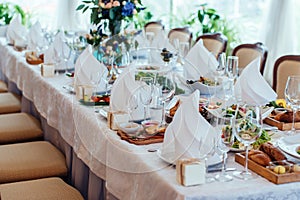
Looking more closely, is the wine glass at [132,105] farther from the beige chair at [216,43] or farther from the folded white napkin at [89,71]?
the beige chair at [216,43]

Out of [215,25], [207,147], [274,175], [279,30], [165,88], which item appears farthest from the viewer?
[215,25]

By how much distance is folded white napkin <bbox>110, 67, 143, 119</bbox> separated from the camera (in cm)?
233

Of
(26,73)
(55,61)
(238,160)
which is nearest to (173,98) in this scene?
(238,160)

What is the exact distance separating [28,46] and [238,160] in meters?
2.86

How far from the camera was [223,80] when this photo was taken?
2.71 meters

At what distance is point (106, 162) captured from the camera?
6.91 feet

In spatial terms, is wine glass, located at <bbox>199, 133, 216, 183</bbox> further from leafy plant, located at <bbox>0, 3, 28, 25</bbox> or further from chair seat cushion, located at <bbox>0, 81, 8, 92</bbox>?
leafy plant, located at <bbox>0, 3, 28, 25</bbox>

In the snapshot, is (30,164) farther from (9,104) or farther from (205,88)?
(9,104)

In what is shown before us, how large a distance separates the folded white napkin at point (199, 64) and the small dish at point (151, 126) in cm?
91

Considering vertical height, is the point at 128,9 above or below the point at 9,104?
above

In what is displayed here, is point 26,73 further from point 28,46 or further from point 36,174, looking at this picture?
point 36,174

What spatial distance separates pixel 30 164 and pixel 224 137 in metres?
1.29

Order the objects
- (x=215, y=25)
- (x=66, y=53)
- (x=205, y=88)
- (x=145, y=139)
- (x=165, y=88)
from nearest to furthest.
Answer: (x=145, y=139) < (x=165, y=88) < (x=205, y=88) < (x=66, y=53) < (x=215, y=25)

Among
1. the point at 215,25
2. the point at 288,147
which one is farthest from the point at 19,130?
the point at 215,25
